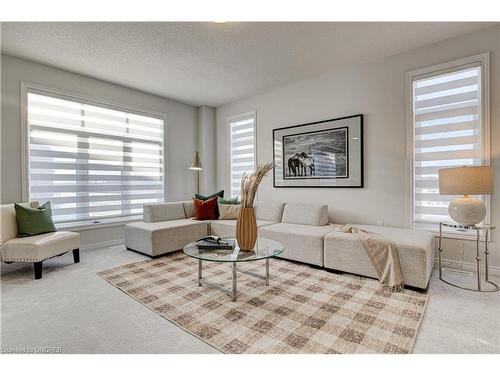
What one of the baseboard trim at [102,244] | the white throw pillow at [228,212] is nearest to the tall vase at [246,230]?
the white throw pillow at [228,212]

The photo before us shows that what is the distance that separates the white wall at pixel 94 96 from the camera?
315cm

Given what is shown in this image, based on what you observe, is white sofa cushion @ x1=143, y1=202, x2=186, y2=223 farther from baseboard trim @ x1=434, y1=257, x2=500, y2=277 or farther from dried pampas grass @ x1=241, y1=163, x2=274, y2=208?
baseboard trim @ x1=434, y1=257, x2=500, y2=277

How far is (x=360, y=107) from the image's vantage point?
3496 mm

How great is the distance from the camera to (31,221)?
294 cm

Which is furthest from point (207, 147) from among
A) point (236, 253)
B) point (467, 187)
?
point (467, 187)

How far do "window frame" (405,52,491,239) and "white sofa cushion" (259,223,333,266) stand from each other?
1.09m

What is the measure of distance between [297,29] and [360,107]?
57.8 inches

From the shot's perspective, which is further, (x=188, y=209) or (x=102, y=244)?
(x=188, y=209)

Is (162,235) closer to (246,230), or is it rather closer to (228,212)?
(228,212)

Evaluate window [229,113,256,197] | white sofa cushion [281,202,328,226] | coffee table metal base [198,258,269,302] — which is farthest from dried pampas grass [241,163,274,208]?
window [229,113,256,197]

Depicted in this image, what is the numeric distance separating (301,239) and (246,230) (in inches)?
39.8

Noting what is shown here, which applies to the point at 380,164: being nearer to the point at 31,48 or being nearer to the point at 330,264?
the point at 330,264

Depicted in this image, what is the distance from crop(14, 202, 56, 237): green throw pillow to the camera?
2.91 meters
